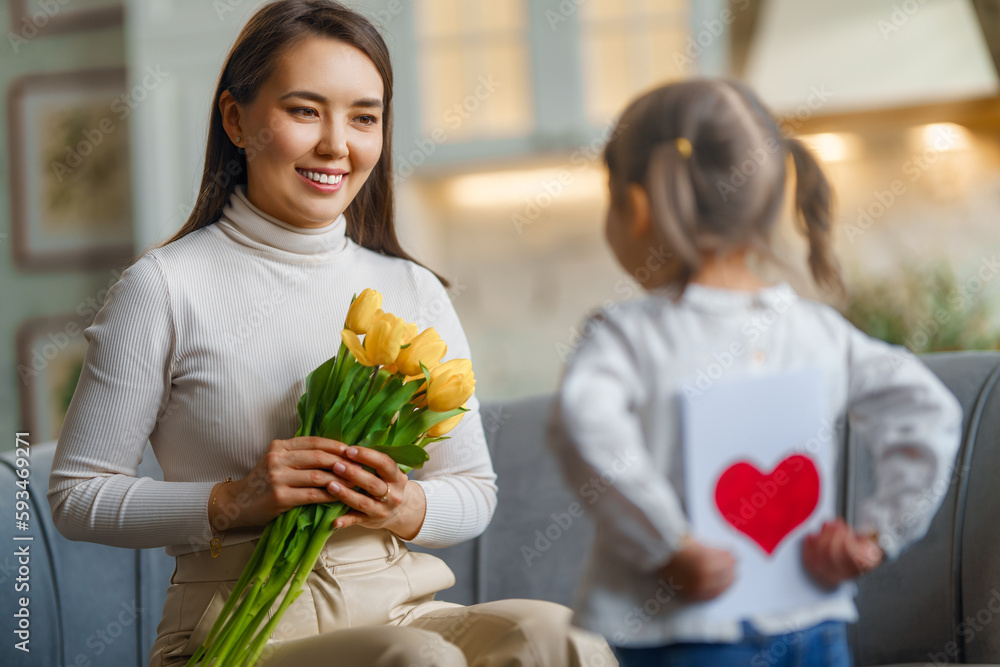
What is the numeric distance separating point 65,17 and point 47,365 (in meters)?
0.88

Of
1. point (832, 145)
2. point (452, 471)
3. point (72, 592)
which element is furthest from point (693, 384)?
point (72, 592)

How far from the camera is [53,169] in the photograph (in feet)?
6.96

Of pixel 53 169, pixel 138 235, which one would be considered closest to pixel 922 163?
pixel 138 235

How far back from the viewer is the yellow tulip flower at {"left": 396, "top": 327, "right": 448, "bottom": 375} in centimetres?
45

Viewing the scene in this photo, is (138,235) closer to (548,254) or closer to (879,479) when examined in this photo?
(548,254)

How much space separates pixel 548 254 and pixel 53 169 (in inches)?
82.3

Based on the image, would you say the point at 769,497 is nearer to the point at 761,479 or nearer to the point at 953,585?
the point at 761,479

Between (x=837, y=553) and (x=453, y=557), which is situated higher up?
(x=837, y=553)

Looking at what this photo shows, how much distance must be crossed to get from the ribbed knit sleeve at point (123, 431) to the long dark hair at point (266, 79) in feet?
0.23

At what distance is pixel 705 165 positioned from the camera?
1.07 ft

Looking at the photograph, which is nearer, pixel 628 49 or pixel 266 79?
pixel 628 49

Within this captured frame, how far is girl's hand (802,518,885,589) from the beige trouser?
5.3 inches

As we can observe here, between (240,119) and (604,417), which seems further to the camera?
(240,119)

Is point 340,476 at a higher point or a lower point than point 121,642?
higher
